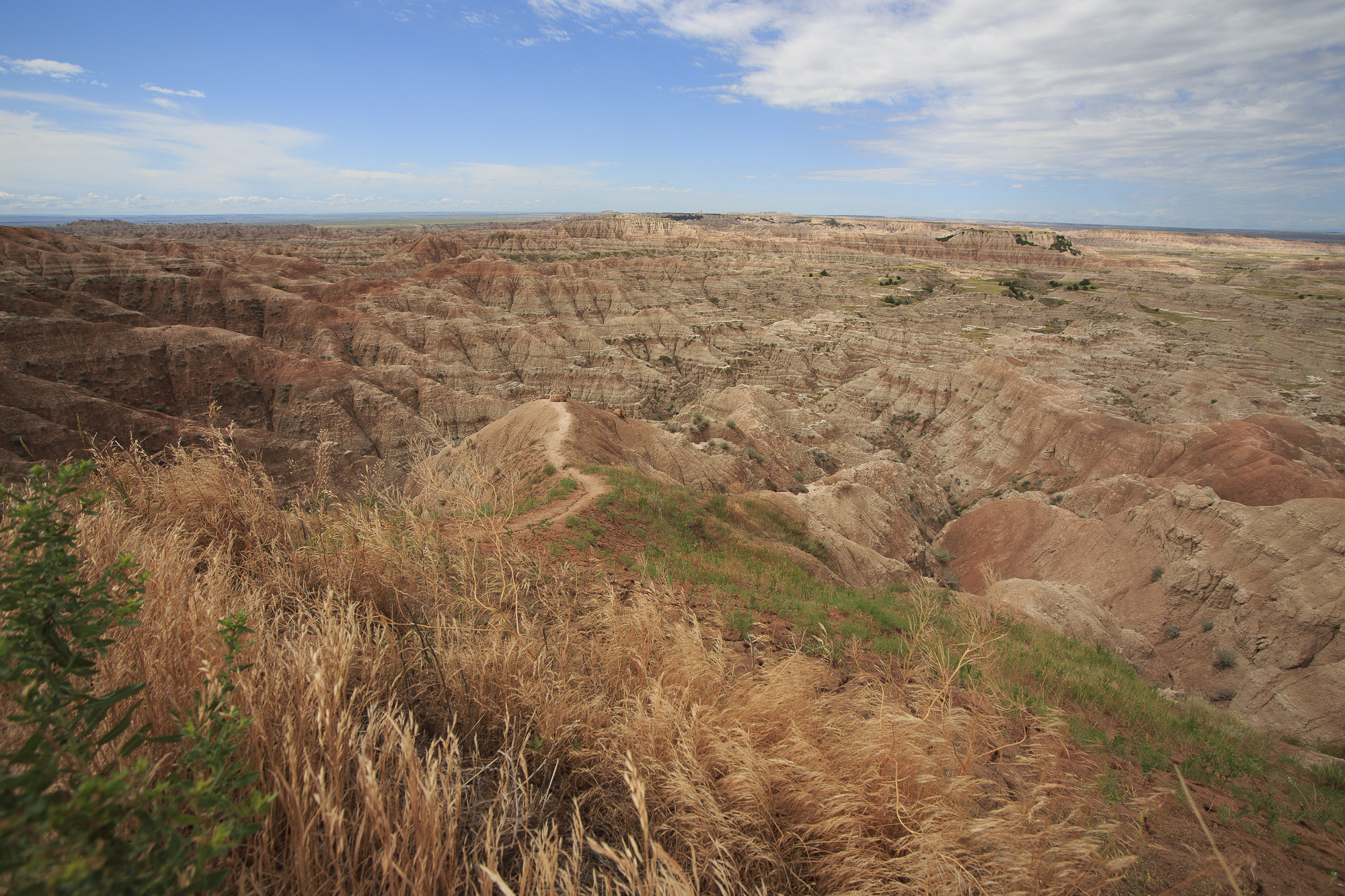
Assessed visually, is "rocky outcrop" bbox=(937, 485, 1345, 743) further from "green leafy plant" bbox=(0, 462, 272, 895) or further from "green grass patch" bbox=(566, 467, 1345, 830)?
"green leafy plant" bbox=(0, 462, 272, 895)

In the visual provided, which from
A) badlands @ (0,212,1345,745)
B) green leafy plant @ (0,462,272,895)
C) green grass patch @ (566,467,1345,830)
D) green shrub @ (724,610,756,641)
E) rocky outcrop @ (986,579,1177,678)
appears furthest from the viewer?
badlands @ (0,212,1345,745)

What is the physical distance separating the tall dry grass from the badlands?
4.53ft

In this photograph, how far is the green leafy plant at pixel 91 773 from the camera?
1206 mm

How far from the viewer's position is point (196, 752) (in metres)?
1.76

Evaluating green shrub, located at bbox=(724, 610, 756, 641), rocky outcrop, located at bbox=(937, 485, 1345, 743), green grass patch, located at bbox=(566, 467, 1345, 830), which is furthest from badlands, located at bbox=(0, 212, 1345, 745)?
green shrub, located at bbox=(724, 610, 756, 641)

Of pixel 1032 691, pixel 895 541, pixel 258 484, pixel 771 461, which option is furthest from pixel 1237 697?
pixel 258 484

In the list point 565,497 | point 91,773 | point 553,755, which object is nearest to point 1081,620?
point 565,497

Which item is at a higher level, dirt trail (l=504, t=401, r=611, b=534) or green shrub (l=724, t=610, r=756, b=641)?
green shrub (l=724, t=610, r=756, b=641)

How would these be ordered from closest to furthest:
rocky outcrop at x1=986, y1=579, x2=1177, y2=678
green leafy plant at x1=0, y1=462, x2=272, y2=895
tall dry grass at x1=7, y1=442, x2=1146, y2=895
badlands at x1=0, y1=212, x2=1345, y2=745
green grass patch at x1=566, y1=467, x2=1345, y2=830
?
1. green leafy plant at x1=0, y1=462, x2=272, y2=895
2. tall dry grass at x1=7, y1=442, x2=1146, y2=895
3. green grass patch at x1=566, y1=467, x2=1345, y2=830
4. rocky outcrop at x1=986, y1=579, x2=1177, y2=678
5. badlands at x1=0, y1=212, x2=1345, y2=745

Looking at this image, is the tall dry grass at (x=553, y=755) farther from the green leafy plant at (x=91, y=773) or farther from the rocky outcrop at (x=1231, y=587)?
the rocky outcrop at (x=1231, y=587)

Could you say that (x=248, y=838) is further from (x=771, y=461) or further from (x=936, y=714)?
(x=771, y=461)

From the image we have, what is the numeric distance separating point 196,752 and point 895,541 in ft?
72.7

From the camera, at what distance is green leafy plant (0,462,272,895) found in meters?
1.21

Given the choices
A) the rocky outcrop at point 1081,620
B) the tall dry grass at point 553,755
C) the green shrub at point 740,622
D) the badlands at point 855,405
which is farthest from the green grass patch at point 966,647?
the rocky outcrop at point 1081,620
